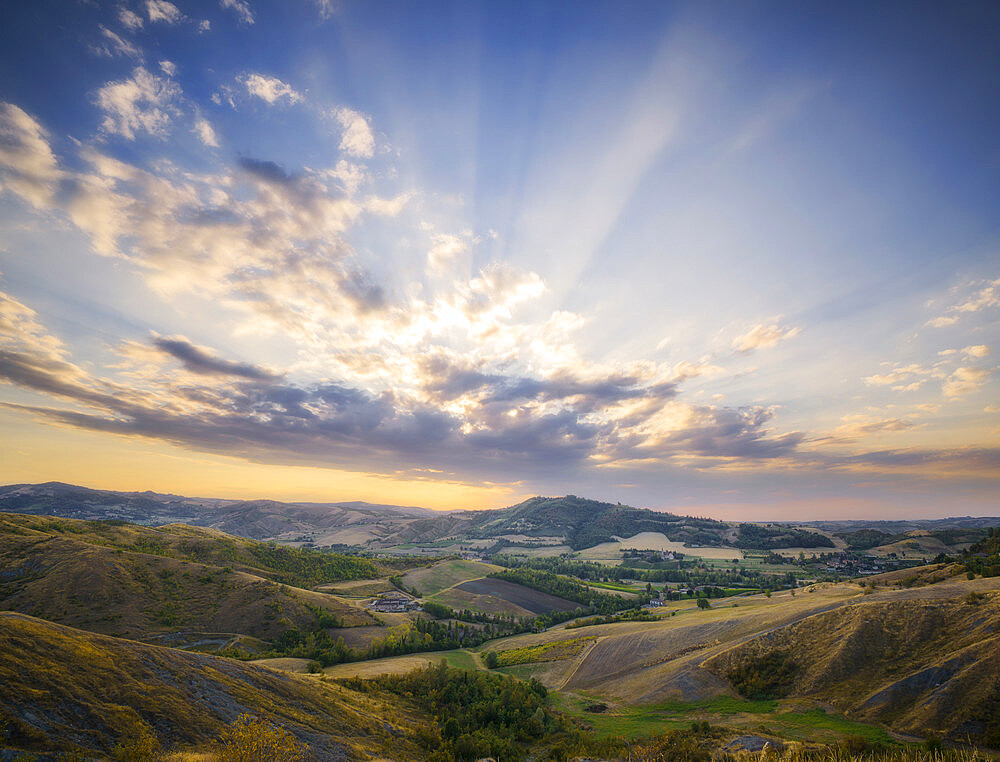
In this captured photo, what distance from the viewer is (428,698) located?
60.9m

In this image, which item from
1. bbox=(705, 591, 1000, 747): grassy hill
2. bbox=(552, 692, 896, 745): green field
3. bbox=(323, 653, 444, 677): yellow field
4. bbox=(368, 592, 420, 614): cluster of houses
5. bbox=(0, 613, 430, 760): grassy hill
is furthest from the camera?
bbox=(368, 592, 420, 614): cluster of houses

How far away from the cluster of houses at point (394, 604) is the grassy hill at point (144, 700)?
363ft

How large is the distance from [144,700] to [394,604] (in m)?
138

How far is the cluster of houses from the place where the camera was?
5684 inches

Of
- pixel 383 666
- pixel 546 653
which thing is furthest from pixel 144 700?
pixel 546 653

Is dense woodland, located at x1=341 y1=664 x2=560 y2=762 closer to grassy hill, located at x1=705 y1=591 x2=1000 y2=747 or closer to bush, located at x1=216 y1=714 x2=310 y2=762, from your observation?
bush, located at x1=216 y1=714 x2=310 y2=762

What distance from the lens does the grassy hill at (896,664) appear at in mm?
35375

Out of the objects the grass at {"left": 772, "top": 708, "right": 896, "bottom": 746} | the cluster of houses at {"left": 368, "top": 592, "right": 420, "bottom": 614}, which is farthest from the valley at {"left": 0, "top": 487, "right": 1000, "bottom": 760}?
the cluster of houses at {"left": 368, "top": 592, "right": 420, "bottom": 614}

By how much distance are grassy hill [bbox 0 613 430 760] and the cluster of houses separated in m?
111

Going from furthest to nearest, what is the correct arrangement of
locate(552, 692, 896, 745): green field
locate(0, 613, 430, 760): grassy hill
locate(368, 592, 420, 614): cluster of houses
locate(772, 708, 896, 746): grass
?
1. locate(368, 592, 420, 614): cluster of houses
2. locate(552, 692, 896, 745): green field
3. locate(772, 708, 896, 746): grass
4. locate(0, 613, 430, 760): grassy hill

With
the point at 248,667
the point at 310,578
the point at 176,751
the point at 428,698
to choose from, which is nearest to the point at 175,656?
the point at 248,667

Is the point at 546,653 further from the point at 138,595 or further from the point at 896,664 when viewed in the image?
the point at 138,595

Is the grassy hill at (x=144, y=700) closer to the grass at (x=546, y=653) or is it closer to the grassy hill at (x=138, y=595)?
the grass at (x=546, y=653)

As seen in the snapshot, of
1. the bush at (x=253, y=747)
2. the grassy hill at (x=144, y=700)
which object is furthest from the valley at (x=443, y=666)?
the bush at (x=253, y=747)
